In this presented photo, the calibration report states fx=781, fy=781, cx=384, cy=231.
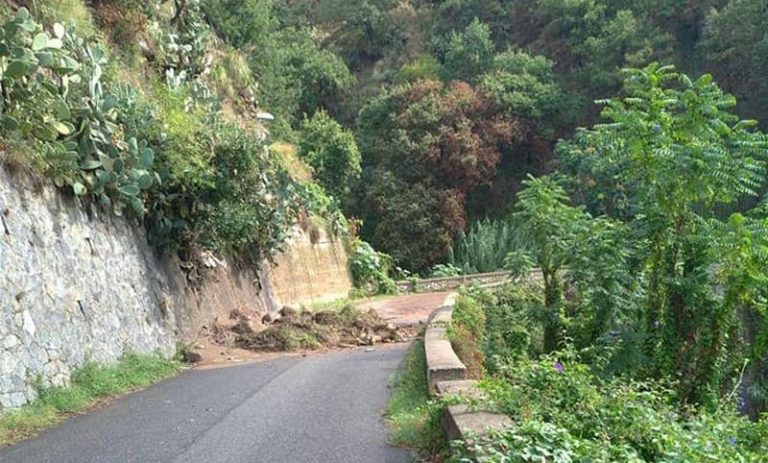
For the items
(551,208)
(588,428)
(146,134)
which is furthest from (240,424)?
(146,134)

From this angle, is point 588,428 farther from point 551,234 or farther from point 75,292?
point 75,292

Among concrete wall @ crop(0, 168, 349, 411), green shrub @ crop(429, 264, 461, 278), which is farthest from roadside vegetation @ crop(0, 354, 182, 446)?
Result: green shrub @ crop(429, 264, 461, 278)

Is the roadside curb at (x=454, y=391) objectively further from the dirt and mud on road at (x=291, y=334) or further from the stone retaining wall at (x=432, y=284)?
the stone retaining wall at (x=432, y=284)

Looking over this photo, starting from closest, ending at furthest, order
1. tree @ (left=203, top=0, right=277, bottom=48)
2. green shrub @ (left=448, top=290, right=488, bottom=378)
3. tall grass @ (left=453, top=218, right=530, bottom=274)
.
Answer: green shrub @ (left=448, top=290, right=488, bottom=378), tree @ (left=203, top=0, right=277, bottom=48), tall grass @ (left=453, top=218, right=530, bottom=274)

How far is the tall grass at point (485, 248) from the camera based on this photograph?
36.6 meters

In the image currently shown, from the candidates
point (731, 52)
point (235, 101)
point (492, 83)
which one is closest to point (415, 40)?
point (492, 83)

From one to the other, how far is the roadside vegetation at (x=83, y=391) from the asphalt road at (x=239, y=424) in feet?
0.82

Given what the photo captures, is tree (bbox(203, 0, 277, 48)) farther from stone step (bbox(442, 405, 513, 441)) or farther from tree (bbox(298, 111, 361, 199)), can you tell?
stone step (bbox(442, 405, 513, 441))

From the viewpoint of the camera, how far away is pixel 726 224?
888cm

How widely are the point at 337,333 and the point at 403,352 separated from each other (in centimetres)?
294

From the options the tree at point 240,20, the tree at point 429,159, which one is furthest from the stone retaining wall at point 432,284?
the tree at point 240,20

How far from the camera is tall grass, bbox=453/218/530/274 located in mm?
36562

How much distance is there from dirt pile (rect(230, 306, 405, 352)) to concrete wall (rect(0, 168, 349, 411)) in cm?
93

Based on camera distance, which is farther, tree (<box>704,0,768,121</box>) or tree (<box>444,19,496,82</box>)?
tree (<box>444,19,496,82</box>)
